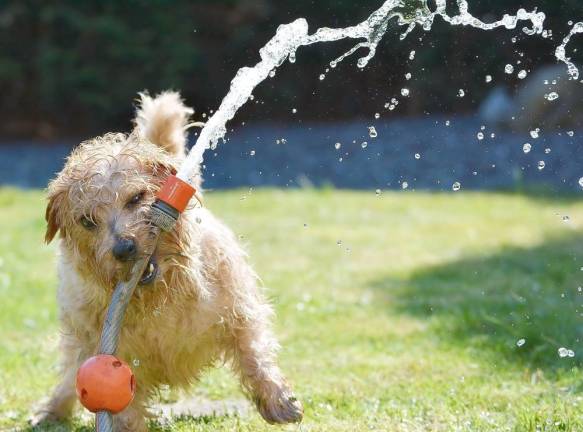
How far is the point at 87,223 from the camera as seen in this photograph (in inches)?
146

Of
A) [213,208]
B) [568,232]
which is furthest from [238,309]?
[213,208]

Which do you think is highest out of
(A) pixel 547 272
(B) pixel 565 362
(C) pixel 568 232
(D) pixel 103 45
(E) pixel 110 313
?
(D) pixel 103 45

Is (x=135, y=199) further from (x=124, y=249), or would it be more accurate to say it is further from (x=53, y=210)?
(x=53, y=210)

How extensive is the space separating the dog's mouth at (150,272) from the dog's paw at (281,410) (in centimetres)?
65

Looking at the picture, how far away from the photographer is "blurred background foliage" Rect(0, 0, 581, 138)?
14.0 m

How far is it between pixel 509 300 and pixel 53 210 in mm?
3317

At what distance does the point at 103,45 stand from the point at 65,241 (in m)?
11.4

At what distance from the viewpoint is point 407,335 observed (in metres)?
5.79

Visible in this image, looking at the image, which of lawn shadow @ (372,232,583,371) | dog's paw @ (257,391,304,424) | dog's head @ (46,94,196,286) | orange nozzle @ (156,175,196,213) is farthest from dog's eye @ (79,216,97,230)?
lawn shadow @ (372,232,583,371)

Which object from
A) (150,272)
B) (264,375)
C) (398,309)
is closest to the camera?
(150,272)

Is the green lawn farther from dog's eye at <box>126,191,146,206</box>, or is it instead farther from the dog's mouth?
dog's eye at <box>126,191,146,206</box>

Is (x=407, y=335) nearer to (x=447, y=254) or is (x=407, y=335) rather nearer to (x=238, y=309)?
(x=238, y=309)

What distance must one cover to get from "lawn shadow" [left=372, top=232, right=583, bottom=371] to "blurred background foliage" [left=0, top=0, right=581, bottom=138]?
19.4ft


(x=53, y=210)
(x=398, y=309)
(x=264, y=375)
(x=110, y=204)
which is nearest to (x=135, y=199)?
(x=110, y=204)
